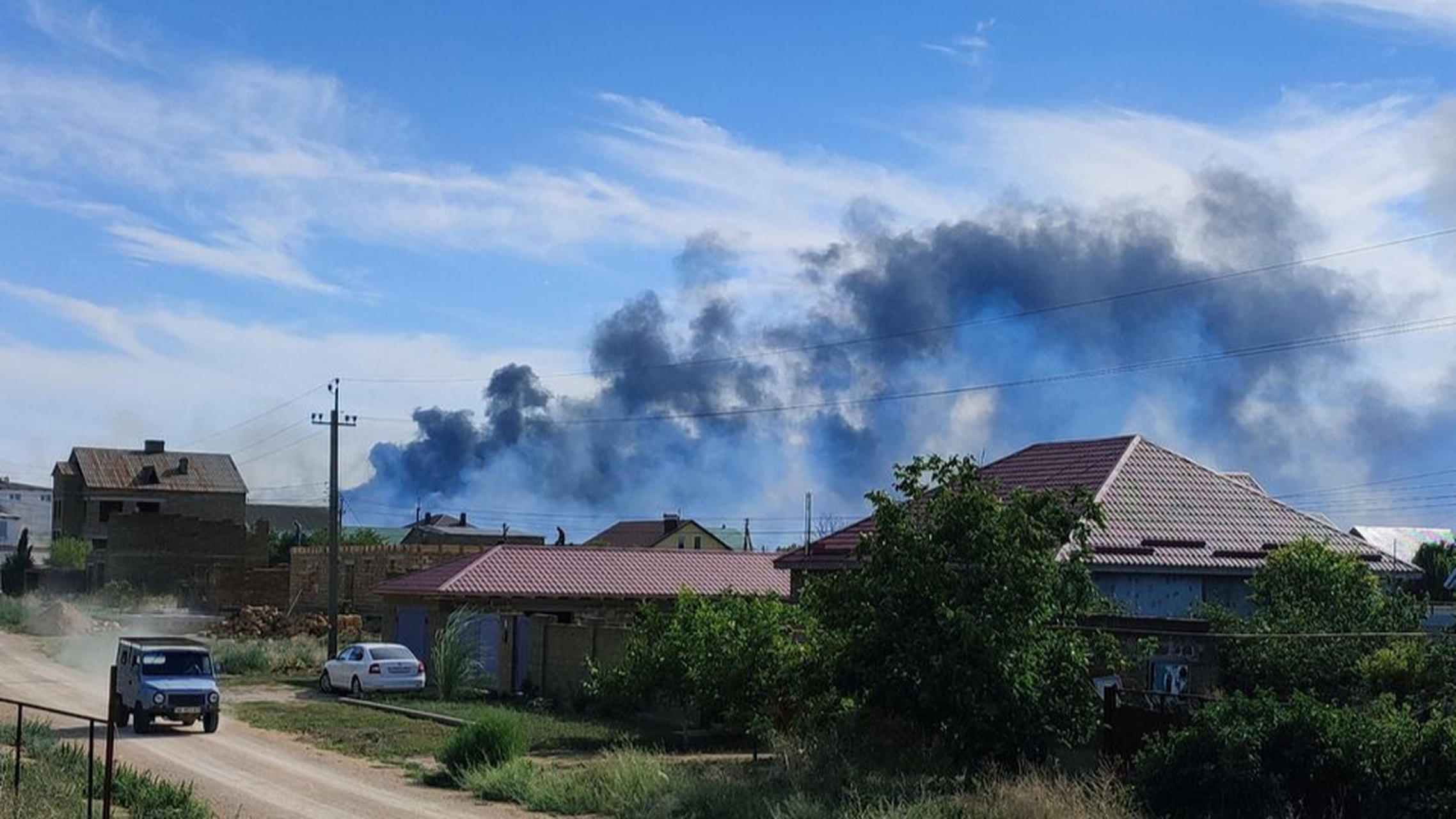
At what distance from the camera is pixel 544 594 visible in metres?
43.0

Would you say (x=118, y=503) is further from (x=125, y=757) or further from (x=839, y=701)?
(x=839, y=701)

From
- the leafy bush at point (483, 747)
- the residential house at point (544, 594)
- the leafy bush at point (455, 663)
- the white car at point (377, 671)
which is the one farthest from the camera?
the white car at point (377, 671)

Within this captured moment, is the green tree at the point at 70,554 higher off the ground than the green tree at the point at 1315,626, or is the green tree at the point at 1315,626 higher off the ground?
the green tree at the point at 70,554

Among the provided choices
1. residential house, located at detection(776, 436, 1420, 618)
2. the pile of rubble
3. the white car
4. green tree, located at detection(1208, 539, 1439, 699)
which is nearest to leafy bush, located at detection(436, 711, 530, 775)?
residential house, located at detection(776, 436, 1420, 618)

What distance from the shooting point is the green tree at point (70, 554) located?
95500 millimetres


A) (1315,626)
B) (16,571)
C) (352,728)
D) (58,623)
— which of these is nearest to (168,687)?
(352,728)

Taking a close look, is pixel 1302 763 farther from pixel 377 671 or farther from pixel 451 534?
pixel 451 534

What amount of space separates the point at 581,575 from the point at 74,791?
1038 inches

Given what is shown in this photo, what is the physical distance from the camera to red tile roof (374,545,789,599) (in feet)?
140

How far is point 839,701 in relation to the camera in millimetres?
20469

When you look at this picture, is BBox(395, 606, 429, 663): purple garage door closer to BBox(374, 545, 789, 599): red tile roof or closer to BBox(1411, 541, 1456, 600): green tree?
BBox(374, 545, 789, 599): red tile roof

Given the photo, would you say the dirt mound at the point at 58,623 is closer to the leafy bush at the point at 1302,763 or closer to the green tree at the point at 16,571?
the green tree at the point at 16,571

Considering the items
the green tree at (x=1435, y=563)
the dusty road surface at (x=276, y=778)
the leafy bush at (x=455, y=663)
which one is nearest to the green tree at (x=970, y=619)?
the dusty road surface at (x=276, y=778)

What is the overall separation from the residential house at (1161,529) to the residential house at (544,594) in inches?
261
